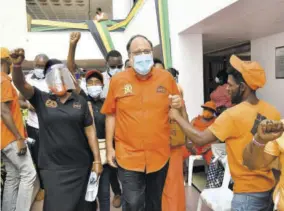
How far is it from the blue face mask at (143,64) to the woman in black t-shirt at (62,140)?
1.68 ft

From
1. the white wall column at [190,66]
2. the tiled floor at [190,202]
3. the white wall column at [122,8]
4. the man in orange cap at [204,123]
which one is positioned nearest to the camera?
the tiled floor at [190,202]

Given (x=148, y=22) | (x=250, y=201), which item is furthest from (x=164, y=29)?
(x=250, y=201)

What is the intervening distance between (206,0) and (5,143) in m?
2.64

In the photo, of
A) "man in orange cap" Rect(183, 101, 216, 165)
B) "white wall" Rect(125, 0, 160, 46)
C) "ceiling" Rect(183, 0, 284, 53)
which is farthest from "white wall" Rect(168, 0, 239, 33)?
"man in orange cap" Rect(183, 101, 216, 165)

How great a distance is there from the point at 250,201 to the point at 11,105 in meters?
2.36

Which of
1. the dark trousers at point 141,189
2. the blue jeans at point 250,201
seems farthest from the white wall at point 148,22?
the blue jeans at point 250,201

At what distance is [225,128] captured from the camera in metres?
1.81

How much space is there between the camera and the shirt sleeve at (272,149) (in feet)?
5.63

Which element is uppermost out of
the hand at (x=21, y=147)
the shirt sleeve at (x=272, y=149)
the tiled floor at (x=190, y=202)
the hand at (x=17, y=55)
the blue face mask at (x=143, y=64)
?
the hand at (x=17, y=55)

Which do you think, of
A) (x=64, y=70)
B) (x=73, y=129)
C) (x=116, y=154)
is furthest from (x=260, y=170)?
(x=64, y=70)

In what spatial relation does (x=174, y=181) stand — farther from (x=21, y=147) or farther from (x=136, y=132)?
(x=21, y=147)

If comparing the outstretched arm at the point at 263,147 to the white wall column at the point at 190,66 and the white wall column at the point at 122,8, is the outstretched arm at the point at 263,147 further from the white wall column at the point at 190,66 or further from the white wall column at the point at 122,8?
the white wall column at the point at 122,8

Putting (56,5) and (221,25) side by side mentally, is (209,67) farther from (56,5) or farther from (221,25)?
(56,5)

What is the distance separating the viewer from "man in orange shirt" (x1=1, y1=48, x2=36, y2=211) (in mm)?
3102
